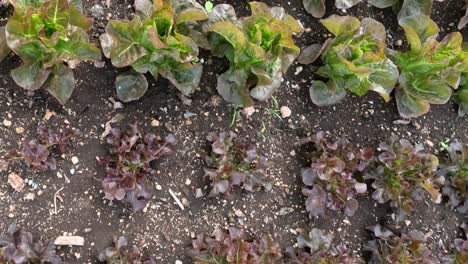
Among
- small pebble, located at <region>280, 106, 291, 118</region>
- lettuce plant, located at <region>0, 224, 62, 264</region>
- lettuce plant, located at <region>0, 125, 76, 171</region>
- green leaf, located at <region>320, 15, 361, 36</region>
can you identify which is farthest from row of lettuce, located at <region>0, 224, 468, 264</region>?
green leaf, located at <region>320, 15, 361, 36</region>

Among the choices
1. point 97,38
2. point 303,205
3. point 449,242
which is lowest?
point 449,242

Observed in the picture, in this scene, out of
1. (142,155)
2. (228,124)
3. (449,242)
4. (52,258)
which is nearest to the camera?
(52,258)

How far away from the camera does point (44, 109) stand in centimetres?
279

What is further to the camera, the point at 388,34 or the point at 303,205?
the point at 388,34

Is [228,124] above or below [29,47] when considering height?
below

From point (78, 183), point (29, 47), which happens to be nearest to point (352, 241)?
point (78, 183)

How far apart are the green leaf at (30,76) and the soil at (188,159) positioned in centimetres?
15

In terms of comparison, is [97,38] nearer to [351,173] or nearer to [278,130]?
[278,130]

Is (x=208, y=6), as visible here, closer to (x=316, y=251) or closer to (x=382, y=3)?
(x=382, y=3)

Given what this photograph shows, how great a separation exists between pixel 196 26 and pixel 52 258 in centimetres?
130

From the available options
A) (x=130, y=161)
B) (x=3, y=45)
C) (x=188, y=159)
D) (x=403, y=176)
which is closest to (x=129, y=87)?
(x=130, y=161)

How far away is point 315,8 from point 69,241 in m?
1.78

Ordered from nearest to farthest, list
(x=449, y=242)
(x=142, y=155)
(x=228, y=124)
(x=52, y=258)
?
Answer: (x=52, y=258) < (x=142, y=155) < (x=228, y=124) < (x=449, y=242)

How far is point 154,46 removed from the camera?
104 inches
